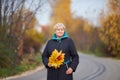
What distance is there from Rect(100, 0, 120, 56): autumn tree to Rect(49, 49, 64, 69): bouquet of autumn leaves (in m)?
29.5

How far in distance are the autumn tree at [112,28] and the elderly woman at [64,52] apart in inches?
1158

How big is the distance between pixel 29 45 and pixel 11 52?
16.8 meters

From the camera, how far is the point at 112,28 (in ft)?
130

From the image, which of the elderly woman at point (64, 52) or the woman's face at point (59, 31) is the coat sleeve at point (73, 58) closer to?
the elderly woman at point (64, 52)

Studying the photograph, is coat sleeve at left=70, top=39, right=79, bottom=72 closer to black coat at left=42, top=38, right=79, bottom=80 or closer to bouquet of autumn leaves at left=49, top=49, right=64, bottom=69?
black coat at left=42, top=38, right=79, bottom=80

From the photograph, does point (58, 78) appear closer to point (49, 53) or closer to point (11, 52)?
point (49, 53)

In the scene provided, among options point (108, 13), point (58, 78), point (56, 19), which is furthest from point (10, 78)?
point (56, 19)

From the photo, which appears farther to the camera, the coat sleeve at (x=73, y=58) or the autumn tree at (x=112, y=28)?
the autumn tree at (x=112, y=28)

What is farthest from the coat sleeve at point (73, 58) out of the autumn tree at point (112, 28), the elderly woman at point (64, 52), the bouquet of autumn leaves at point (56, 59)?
the autumn tree at point (112, 28)

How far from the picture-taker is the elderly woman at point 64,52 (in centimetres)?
806

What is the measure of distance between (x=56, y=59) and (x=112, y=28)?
32.0 m

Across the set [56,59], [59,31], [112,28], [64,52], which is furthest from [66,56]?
[112,28]

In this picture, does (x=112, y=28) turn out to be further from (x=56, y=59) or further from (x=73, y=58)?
(x=56, y=59)

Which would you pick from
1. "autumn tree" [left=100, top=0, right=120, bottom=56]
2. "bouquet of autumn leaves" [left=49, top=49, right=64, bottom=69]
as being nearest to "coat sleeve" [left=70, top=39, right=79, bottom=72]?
"bouquet of autumn leaves" [left=49, top=49, right=64, bottom=69]
